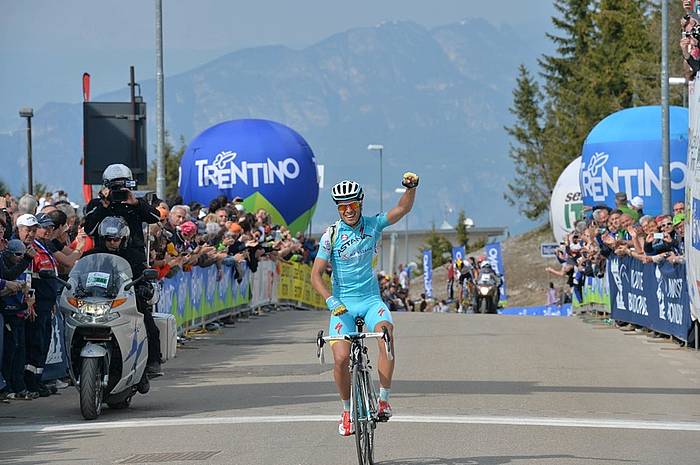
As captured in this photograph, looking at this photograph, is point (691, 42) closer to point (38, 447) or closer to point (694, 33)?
point (694, 33)

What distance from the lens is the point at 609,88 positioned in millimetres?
72750

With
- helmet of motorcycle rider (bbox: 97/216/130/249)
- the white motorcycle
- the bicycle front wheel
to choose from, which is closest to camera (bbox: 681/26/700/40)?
helmet of motorcycle rider (bbox: 97/216/130/249)

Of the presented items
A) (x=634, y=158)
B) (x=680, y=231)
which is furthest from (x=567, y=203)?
(x=680, y=231)

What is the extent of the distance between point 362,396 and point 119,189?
4.59 m

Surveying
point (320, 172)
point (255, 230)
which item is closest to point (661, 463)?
point (255, 230)

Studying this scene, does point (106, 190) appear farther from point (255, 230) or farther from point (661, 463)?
point (255, 230)

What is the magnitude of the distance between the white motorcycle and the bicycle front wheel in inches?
134

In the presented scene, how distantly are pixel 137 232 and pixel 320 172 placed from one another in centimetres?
3150

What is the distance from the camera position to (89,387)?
13047 millimetres

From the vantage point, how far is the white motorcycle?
1312 centimetres

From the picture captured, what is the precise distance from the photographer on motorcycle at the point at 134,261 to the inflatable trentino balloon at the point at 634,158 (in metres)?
21.3

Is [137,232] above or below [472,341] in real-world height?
above

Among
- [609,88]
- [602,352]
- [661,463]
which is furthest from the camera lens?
[609,88]

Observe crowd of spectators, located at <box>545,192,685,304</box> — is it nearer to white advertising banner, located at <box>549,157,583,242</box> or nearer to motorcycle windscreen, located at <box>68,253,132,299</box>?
motorcycle windscreen, located at <box>68,253,132,299</box>
